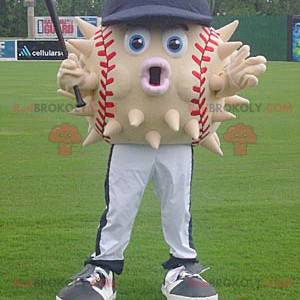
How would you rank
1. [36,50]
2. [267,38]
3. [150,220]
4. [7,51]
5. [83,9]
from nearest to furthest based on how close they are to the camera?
[150,220] < [36,50] < [7,51] < [267,38] < [83,9]

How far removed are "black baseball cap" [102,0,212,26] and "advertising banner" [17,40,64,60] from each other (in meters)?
29.2

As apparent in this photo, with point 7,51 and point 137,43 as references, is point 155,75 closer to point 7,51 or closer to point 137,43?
point 137,43

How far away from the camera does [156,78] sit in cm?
368

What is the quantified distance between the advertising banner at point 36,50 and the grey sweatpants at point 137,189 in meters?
29.1

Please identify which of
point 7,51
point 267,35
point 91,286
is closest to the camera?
point 91,286

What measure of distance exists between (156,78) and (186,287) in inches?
37.7

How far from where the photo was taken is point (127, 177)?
3867mm

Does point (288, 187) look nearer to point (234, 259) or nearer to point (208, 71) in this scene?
point (234, 259)

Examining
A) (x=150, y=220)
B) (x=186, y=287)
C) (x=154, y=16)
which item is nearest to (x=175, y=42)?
(x=154, y=16)

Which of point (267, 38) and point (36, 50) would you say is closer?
point (36, 50)

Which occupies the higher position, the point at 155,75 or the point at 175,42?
the point at 175,42

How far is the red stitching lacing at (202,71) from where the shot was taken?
3732 millimetres

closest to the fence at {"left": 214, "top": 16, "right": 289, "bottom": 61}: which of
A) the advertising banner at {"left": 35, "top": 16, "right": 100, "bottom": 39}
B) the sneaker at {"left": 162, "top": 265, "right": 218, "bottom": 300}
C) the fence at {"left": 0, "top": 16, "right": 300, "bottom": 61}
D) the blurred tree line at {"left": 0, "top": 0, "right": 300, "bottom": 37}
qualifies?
the fence at {"left": 0, "top": 16, "right": 300, "bottom": 61}

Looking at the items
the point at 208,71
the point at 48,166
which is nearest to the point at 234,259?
the point at 208,71
